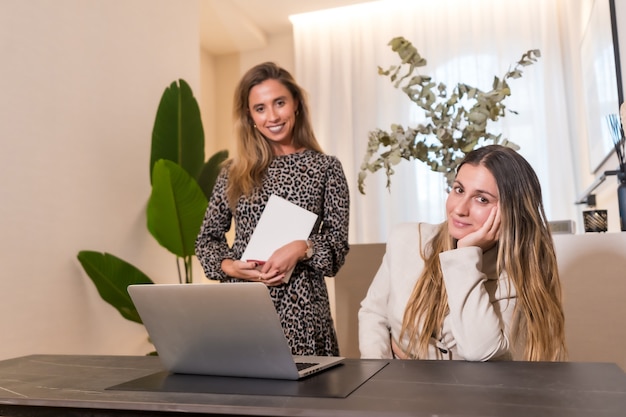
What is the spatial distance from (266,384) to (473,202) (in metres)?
0.68

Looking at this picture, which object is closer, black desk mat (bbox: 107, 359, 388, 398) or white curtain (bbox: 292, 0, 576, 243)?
black desk mat (bbox: 107, 359, 388, 398)

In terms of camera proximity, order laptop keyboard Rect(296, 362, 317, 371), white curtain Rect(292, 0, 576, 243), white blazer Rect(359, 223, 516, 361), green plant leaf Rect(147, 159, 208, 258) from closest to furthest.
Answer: laptop keyboard Rect(296, 362, 317, 371), white blazer Rect(359, 223, 516, 361), green plant leaf Rect(147, 159, 208, 258), white curtain Rect(292, 0, 576, 243)

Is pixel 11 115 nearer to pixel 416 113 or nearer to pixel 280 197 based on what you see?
pixel 280 197

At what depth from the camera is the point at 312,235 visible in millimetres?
1728

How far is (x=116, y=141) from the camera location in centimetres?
282

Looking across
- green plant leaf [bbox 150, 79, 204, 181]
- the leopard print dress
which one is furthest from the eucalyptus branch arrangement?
green plant leaf [bbox 150, 79, 204, 181]

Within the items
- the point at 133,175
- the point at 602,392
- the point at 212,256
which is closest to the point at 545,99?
the point at 133,175

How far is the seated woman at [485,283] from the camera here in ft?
3.98

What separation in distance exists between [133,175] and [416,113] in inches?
99.2

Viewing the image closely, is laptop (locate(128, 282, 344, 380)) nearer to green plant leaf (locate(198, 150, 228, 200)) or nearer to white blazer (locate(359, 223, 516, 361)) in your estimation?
white blazer (locate(359, 223, 516, 361))

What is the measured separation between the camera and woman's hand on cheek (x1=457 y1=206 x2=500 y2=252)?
50.5 inches

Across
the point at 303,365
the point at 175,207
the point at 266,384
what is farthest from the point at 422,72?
the point at 266,384

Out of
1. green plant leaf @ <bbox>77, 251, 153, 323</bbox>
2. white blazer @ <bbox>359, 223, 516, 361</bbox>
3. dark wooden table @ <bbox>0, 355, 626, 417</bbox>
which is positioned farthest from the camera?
green plant leaf @ <bbox>77, 251, 153, 323</bbox>

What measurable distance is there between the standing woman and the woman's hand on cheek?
0.49 meters
